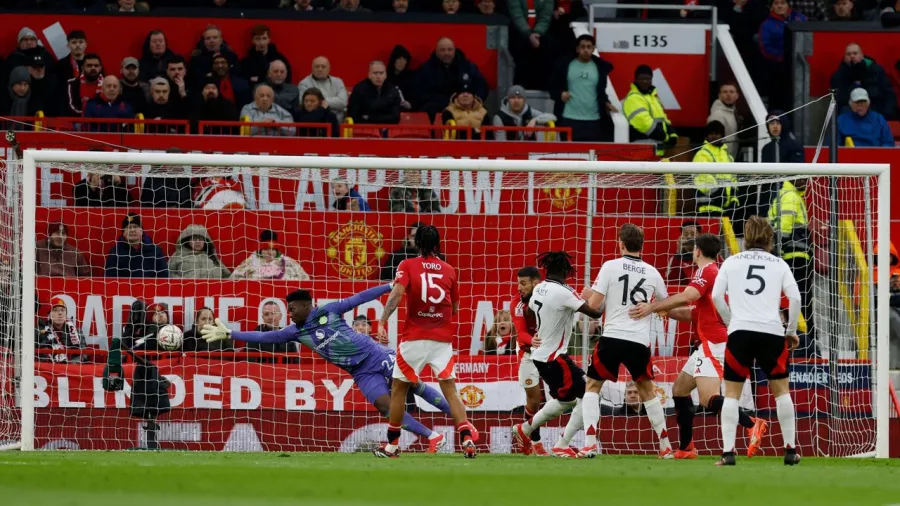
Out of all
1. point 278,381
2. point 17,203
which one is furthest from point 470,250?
point 17,203

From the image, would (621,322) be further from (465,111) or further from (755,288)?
(465,111)

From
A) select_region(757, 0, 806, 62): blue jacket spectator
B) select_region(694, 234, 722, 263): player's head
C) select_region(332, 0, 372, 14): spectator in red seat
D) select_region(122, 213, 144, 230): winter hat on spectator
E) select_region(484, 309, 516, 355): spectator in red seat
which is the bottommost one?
select_region(484, 309, 516, 355): spectator in red seat

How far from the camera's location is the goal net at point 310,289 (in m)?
13.4

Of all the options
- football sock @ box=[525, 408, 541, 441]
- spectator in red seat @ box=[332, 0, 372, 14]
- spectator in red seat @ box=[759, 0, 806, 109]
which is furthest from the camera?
spectator in red seat @ box=[759, 0, 806, 109]

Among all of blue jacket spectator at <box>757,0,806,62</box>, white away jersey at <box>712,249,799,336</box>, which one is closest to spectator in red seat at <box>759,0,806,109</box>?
blue jacket spectator at <box>757,0,806,62</box>

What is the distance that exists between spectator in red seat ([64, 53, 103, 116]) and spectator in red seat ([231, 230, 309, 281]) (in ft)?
11.9

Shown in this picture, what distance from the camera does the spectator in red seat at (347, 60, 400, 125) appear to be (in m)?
17.2

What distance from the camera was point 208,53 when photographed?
57.4 ft

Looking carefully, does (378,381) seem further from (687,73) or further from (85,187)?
(687,73)

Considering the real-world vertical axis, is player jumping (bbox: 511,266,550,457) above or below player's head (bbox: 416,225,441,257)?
below

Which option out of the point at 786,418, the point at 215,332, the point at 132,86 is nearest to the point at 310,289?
the point at 215,332

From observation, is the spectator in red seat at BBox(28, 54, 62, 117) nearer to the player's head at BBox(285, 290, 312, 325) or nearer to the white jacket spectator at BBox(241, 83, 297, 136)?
the white jacket spectator at BBox(241, 83, 297, 136)

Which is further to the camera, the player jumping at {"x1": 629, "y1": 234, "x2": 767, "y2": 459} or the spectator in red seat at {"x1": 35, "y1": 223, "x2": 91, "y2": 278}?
the spectator in red seat at {"x1": 35, "y1": 223, "x2": 91, "y2": 278}

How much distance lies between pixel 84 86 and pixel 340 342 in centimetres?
622
